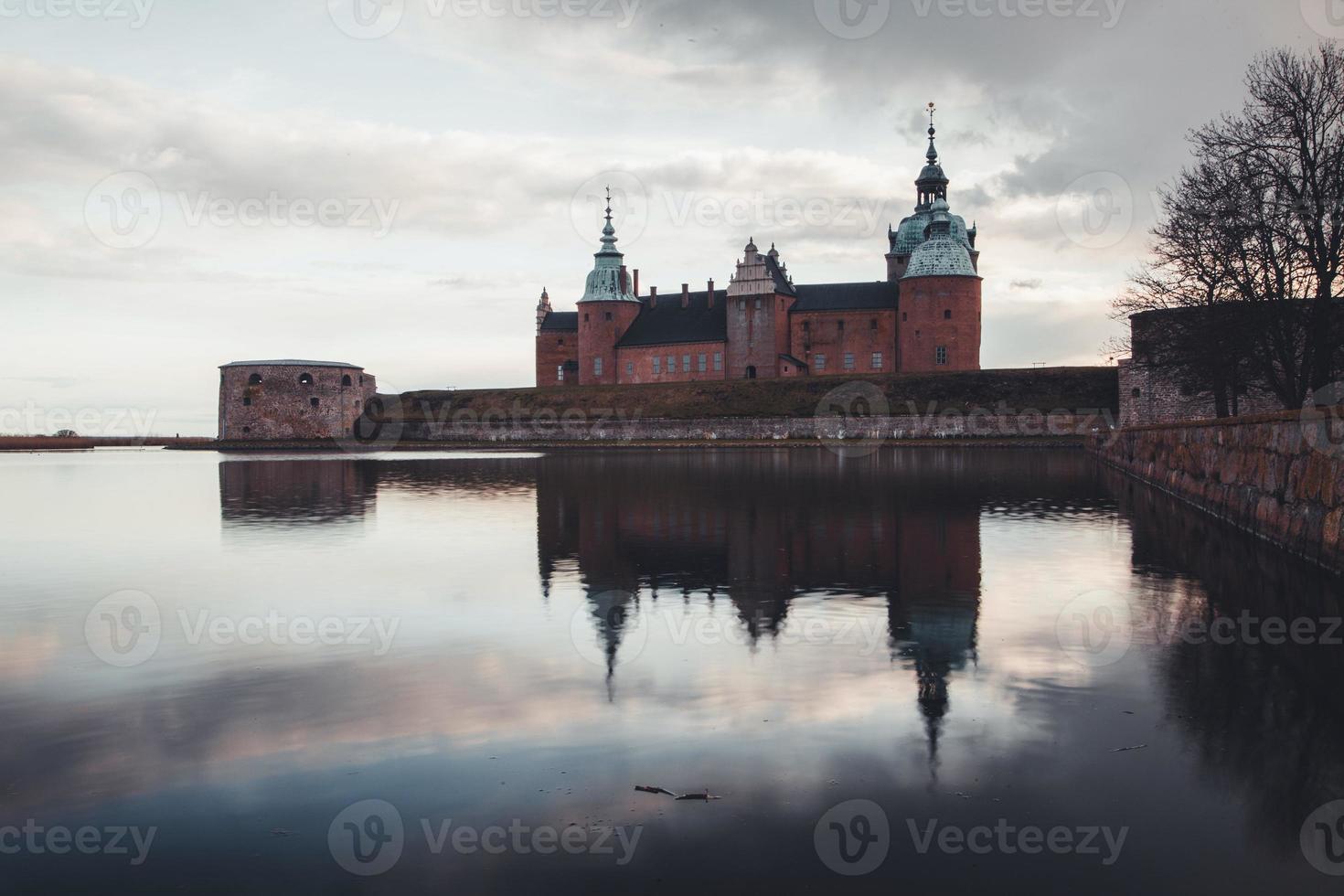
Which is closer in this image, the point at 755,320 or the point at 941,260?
the point at 941,260

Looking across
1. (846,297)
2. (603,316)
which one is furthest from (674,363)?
(846,297)

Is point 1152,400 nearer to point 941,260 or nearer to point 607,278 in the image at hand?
point 941,260


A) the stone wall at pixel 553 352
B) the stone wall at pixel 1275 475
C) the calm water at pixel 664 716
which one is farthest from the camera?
the stone wall at pixel 553 352

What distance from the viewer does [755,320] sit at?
85.1 meters

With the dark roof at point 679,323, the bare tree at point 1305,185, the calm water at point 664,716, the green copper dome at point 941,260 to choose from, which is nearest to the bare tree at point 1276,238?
the bare tree at point 1305,185

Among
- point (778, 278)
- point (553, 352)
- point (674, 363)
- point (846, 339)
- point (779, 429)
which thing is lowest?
point (779, 429)

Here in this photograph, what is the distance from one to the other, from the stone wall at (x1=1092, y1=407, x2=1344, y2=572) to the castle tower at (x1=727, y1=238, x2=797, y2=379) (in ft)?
194

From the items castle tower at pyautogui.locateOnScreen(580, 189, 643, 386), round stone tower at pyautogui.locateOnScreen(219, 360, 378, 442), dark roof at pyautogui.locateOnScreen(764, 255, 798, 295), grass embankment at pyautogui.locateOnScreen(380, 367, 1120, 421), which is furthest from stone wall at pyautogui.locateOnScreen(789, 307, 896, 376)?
round stone tower at pyautogui.locateOnScreen(219, 360, 378, 442)

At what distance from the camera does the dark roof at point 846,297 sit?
8512cm

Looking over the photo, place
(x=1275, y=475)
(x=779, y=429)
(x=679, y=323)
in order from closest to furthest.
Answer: (x=1275, y=475) → (x=779, y=429) → (x=679, y=323)

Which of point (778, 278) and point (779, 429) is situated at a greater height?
point (778, 278)

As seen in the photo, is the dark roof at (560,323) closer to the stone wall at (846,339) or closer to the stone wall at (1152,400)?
the stone wall at (846,339)

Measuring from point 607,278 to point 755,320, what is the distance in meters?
15.1

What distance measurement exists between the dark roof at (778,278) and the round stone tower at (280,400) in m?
35.9
